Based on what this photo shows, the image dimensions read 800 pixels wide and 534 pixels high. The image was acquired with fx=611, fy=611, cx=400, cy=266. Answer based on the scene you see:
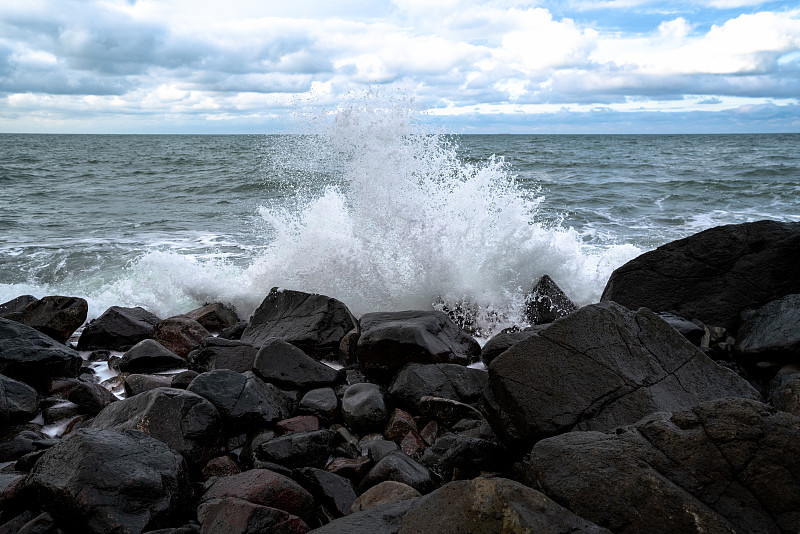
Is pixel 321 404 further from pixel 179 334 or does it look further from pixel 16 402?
pixel 179 334

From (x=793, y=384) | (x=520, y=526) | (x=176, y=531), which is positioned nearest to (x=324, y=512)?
(x=176, y=531)

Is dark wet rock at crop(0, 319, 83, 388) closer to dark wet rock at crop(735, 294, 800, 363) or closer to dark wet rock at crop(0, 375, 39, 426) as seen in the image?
dark wet rock at crop(0, 375, 39, 426)

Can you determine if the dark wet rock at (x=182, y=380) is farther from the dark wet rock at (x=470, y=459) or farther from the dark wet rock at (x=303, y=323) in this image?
the dark wet rock at (x=470, y=459)

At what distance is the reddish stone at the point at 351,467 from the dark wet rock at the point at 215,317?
11.4 ft

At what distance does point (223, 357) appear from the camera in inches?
188

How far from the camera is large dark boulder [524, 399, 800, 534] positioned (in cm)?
214

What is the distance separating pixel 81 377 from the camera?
5.01m

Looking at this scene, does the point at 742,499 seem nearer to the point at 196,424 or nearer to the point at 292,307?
the point at 196,424

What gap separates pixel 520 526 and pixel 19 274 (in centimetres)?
894

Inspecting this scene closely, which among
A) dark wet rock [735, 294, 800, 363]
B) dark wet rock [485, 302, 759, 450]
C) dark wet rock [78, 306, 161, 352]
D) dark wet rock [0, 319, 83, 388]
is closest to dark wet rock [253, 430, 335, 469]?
dark wet rock [485, 302, 759, 450]

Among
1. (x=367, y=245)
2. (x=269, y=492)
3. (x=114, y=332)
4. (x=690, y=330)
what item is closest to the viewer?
(x=269, y=492)

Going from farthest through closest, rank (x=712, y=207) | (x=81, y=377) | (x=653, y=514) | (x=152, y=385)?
(x=712, y=207), (x=81, y=377), (x=152, y=385), (x=653, y=514)

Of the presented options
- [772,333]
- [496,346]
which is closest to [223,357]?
[496,346]

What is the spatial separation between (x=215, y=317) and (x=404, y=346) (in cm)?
292
